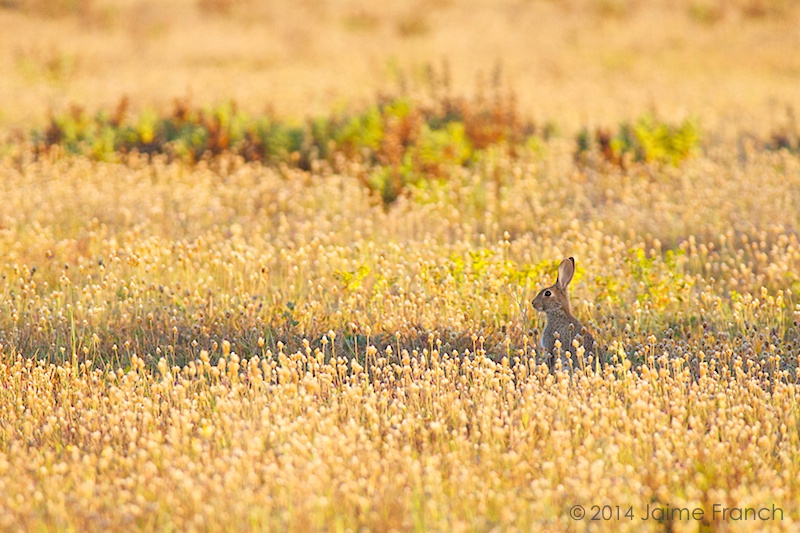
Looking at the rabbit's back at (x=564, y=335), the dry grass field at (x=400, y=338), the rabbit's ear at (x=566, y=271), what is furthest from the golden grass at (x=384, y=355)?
the rabbit's ear at (x=566, y=271)

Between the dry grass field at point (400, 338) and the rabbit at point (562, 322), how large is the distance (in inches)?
7.8

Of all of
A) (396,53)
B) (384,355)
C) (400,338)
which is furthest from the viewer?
(396,53)

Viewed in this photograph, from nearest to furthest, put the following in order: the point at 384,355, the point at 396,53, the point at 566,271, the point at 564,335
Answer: the point at 564,335 → the point at 566,271 → the point at 384,355 → the point at 396,53

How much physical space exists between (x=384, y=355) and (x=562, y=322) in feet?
3.95

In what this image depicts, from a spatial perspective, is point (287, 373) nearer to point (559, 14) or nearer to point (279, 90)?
point (279, 90)

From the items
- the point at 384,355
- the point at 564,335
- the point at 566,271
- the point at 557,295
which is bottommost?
the point at 384,355

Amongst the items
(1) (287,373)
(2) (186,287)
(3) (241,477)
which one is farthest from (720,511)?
(2) (186,287)

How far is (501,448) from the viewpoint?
4.75m

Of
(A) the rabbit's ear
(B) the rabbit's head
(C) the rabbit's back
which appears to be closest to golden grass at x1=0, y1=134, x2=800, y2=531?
(C) the rabbit's back

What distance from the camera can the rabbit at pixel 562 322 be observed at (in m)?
6.21

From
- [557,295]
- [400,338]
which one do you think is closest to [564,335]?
[557,295]

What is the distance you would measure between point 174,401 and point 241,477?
54.3 inches

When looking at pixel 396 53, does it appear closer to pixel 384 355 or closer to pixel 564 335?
pixel 384 355

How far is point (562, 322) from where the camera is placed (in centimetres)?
627
